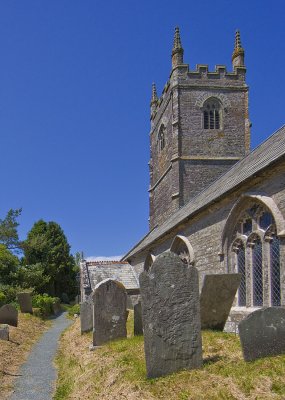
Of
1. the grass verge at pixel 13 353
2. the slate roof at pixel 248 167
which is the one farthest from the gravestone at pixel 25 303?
the slate roof at pixel 248 167

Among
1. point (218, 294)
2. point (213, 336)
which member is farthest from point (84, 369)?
point (218, 294)

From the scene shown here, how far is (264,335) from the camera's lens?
5.68m

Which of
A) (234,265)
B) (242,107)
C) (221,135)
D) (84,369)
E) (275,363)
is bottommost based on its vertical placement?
(84,369)

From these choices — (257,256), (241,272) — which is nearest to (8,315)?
(241,272)

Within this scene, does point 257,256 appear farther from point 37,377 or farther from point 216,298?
point 37,377

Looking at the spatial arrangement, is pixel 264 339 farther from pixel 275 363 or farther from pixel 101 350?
pixel 101 350

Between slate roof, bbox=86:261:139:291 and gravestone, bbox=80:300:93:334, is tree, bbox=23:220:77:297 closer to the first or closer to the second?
slate roof, bbox=86:261:139:291

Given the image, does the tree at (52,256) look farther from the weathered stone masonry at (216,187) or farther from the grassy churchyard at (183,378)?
the grassy churchyard at (183,378)

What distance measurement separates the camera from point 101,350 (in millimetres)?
8719

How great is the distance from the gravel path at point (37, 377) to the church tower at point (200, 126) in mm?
15121

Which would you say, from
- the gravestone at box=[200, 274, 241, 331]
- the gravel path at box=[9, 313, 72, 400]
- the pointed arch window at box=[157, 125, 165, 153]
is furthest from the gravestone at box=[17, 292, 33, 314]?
the gravestone at box=[200, 274, 241, 331]

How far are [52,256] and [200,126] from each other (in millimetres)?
21236

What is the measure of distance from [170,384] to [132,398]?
52 centimetres

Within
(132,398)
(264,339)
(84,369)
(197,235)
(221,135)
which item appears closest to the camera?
(132,398)
